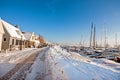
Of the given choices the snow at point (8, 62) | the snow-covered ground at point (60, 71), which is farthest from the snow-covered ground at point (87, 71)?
the snow at point (8, 62)

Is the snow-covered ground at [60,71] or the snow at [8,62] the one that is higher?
the snow at [8,62]

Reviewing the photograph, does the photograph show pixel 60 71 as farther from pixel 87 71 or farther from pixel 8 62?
pixel 8 62

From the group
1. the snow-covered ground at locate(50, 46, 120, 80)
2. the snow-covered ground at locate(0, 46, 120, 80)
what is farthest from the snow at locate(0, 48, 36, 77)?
the snow-covered ground at locate(50, 46, 120, 80)

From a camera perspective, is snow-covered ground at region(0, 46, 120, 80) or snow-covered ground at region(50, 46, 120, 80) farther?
snow-covered ground at region(50, 46, 120, 80)

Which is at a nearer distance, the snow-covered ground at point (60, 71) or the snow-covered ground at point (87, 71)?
the snow-covered ground at point (60, 71)

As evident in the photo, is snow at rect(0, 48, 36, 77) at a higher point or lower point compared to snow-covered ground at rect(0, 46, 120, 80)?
higher

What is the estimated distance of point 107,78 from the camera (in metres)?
8.59

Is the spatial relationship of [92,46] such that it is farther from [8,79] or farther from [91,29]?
[8,79]

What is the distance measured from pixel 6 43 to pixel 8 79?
24332 mm

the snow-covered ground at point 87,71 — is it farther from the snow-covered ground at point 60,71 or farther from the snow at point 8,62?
the snow at point 8,62

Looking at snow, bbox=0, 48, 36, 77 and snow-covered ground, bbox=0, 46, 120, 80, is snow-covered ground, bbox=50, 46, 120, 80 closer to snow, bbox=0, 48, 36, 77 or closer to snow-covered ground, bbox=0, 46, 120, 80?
snow-covered ground, bbox=0, 46, 120, 80

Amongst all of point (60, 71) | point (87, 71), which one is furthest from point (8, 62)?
point (87, 71)

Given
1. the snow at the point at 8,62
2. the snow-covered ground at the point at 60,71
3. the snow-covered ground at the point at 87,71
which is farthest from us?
the snow at the point at 8,62

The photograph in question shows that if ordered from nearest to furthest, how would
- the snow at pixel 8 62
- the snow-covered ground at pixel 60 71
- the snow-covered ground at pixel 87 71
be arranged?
the snow-covered ground at pixel 60 71, the snow-covered ground at pixel 87 71, the snow at pixel 8 62
